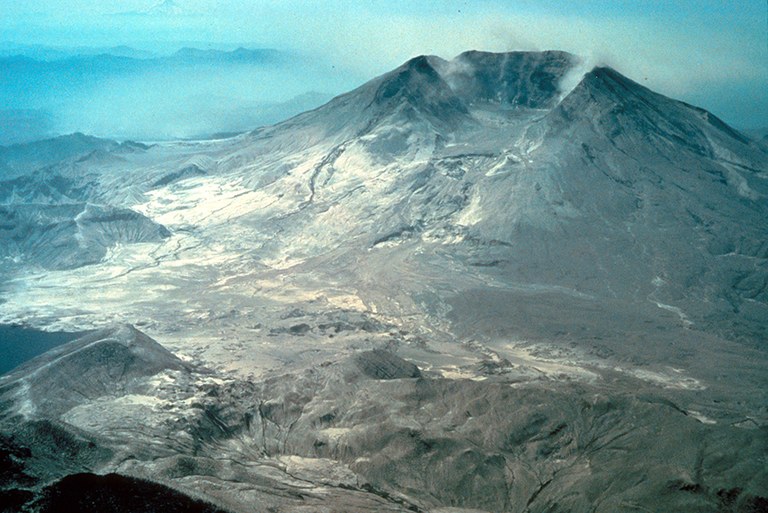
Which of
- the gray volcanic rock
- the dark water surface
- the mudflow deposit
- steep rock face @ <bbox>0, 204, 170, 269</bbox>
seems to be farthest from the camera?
steep rock face @ <bbox>0, 204, 170, 269</bbox>

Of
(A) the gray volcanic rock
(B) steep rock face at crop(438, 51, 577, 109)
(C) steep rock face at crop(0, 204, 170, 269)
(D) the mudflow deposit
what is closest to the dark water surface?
(D) the mudflow deposit

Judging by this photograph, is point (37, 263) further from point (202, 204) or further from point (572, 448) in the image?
point (572, 448)

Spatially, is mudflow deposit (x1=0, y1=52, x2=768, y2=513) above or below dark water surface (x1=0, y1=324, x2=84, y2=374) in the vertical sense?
above

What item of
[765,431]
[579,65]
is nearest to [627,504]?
[765,431]

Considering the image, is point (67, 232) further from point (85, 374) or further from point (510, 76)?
point (510, 76)

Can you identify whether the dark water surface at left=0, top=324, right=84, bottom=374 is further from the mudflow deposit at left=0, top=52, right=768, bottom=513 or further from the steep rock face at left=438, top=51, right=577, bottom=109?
the steep rock face at left=438, top=51, right=577, bottom=109

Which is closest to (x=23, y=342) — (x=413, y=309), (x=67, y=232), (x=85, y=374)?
(x=85, y=374)

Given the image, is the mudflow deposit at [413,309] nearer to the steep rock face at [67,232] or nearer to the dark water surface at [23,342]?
the steep rock face at [67,232]
